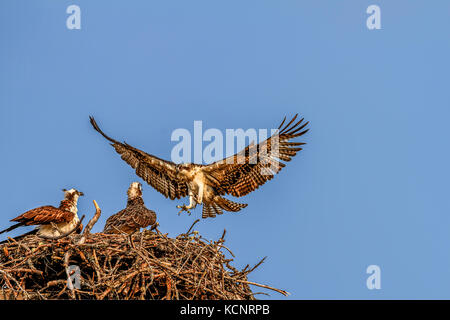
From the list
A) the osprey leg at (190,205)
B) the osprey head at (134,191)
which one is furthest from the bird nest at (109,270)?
the osprey leg at (190,205)

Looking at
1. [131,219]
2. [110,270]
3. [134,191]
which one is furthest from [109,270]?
[134,191]

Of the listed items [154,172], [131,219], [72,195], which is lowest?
[131,219]

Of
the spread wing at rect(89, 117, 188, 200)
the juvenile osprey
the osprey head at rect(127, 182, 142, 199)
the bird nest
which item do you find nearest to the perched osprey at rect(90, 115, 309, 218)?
the spread wing at rect(89, 117, 188, 200)

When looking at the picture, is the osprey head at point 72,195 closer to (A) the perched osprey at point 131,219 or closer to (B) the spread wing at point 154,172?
(A) the perched osprey at point 131,219

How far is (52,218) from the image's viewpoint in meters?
8.07

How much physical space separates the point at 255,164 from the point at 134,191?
2.29 meters

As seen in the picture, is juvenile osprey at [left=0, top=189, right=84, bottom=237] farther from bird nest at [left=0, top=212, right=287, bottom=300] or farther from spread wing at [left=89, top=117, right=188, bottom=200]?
spread wing at [left=89, top=117, right=188, bottom=200]

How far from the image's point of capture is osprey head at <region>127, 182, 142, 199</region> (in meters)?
9.11

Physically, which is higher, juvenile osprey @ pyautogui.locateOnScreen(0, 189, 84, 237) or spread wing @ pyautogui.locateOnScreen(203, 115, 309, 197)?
spread wing @ pyautogui.locateOnScreen(203, 115, 309, 197)

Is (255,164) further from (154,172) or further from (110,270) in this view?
(110,270)

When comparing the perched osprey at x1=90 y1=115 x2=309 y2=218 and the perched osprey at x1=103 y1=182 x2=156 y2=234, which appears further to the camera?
the perched osprey at x1=90 y1=115 x2=309 y2=218

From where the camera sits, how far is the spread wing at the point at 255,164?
10.1 metres
